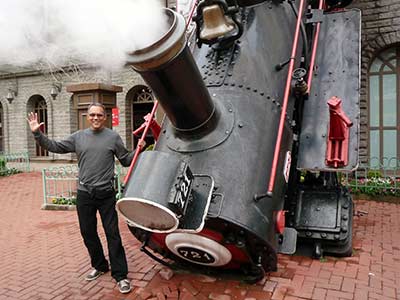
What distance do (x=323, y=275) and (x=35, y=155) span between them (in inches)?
531

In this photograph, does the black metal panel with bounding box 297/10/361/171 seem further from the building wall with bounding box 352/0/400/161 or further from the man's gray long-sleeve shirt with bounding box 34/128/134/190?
the building wall with bounding box 352/0/400/161

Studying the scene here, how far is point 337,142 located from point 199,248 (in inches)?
64.9

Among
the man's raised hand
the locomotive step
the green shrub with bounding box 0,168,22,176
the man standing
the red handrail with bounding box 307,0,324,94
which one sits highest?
the red handrail with bounding box 307,0,324,94

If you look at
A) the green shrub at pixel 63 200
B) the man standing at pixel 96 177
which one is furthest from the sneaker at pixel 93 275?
the green shrub at pixel 63 200

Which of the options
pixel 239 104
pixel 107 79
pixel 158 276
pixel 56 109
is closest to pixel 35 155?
pixel 56 109

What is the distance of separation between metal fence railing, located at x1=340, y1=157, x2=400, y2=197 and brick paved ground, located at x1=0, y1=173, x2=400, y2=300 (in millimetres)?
1665

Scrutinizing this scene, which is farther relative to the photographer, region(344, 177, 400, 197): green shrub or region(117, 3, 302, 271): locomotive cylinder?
region(344, 177, 400, 197): green shrub

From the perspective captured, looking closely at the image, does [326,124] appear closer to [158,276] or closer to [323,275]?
[323,275]

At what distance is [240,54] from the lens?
312 cm

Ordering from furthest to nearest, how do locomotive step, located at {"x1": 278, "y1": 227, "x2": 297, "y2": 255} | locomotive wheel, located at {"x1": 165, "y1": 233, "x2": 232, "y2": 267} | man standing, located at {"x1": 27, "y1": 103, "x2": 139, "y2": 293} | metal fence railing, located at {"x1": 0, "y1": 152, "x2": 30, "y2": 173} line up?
metal fence railing, located at {"x1": 0, "y1": 152, "x2": 30, "y2": 173}
man standing, located at {"x1": 27, "y1": 103, "x2": 139, "y2": 293}
locomotive step, located at {"x1": 278, "y1": 227, "x2": 297, "y2": 255}
locomotive wheel, located at {"x1": 165, "y1": 233, "x2": 232, "y2": 267}

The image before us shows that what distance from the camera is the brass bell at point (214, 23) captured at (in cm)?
281

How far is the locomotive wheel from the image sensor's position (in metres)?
2.73

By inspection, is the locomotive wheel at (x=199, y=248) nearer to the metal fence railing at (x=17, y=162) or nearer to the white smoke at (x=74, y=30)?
the white smoke at (x=74, y=30)

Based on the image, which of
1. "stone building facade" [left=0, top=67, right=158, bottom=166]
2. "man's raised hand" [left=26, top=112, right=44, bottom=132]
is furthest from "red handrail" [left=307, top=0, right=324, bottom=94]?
"stone building facade" [left=0, top=67, right=158, bottom=166]
